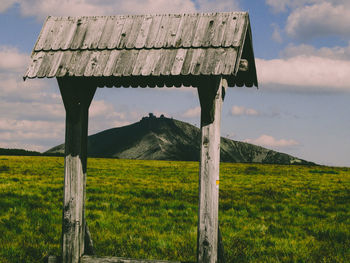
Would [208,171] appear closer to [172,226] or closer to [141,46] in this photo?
[141,46]

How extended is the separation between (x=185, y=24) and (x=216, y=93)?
1.35 meters

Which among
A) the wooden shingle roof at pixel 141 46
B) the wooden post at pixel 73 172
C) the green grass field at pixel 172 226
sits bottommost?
the green grass field at pixel 172 226

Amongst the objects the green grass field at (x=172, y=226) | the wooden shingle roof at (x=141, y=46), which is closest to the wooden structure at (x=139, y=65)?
the wooden shingle roof at (x=141, y=46)

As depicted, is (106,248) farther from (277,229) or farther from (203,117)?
(277,229)

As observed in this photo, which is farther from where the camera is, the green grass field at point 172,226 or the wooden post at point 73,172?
the green grass field at point 172,226

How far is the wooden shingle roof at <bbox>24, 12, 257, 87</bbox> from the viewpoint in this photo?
19.3ft

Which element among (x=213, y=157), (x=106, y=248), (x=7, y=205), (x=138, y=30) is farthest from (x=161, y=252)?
(x=7, y=205)

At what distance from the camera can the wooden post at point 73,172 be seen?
22.1 ft

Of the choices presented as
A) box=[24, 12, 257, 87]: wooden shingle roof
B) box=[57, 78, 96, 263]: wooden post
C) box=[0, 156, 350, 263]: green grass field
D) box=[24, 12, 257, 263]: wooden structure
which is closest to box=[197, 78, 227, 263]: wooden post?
box=[24, 12, 257, 263]: wooden structure

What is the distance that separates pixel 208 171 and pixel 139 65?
1.93 metres

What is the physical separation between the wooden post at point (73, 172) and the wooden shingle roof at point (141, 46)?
0.58 metres

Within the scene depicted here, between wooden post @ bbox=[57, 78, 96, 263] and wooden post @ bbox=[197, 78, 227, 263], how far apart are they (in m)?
2.14

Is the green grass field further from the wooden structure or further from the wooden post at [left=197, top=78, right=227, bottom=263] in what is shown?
the wooden post at [left=197, top=78, right=227, bottom=263]

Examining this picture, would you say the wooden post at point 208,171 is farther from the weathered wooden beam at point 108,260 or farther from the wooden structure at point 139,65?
the weathered wooden beam at point 108,260
